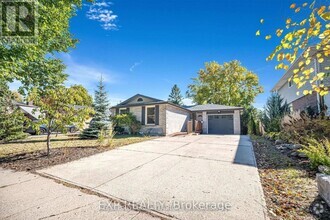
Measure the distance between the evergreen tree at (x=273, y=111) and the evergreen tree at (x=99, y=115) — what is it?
43.2 ft

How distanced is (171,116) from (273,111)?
29.4 ft

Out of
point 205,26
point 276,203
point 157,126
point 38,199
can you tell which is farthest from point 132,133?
point 276,203

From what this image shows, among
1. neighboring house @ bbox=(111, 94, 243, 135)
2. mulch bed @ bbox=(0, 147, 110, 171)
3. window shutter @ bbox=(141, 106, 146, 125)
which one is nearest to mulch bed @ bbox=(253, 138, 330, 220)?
mulch bed @ bbox=(0, 147, 110, 171)

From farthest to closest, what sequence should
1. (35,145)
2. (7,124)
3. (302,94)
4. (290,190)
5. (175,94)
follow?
(175,94) → (302,94) → (7,124) → (35,145) → (290,190)

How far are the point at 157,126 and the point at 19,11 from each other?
10.8m

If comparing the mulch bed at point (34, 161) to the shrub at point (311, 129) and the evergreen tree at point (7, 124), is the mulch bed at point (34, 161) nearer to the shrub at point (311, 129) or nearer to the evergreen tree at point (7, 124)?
the evergreen tree at point (7, 124)

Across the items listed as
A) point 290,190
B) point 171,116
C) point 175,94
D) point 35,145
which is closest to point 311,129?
point 290,190

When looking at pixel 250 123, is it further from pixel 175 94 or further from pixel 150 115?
pixel 175 94

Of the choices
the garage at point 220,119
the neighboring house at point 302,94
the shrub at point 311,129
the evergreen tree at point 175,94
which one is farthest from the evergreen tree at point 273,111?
the evergreen tree at point 175,94

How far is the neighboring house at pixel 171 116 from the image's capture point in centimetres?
1426

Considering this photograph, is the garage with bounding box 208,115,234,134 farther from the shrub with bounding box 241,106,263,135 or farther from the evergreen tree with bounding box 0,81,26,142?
the evergreen tree with bounding box 0,81,26,142

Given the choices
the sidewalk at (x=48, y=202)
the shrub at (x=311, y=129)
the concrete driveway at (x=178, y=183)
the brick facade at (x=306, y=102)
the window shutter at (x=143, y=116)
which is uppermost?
the brick facade at (x=306, y=102)

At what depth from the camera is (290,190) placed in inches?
128

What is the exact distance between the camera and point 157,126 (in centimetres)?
1423
